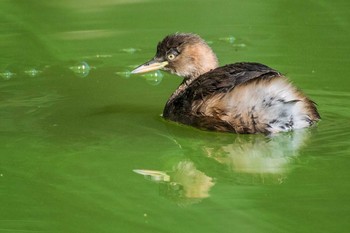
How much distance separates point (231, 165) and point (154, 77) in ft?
8.14

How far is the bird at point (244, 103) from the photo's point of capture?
6.58 m

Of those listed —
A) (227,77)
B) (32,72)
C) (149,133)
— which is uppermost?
(227,77)

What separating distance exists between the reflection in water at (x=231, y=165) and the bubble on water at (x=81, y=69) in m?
2.02

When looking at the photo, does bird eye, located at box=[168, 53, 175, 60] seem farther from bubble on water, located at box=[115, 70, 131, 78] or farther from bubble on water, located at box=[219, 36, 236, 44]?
bubble on water, located at box=[219, 36, 236, 44]

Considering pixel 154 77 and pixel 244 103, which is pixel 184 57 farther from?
pixel 244 103

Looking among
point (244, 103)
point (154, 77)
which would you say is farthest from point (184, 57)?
point (244, 103)

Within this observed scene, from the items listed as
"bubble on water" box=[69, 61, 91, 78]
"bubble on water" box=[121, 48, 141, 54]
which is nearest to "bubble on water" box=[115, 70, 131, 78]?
"bubble on water" box=[69, 61, 91, 78]

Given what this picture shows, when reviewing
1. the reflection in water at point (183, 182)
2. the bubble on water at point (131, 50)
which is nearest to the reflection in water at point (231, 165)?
the reflection in water at point (183, 182)

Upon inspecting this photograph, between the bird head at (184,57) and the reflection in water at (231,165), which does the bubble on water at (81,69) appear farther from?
the reflection in water at (231,165)

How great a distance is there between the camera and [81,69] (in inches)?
337

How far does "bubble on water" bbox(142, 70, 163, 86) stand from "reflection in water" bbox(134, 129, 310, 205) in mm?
1666

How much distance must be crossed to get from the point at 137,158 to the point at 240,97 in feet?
2.78

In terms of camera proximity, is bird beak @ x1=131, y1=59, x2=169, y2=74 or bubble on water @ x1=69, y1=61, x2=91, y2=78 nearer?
bird beak @ x1=131, y1=59, x2=169, y2=74

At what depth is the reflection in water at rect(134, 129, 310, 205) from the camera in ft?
18.6
